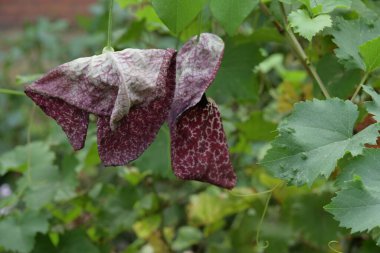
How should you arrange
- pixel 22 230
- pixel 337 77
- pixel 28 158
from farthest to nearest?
pixel 28 158 < pixel 22 230 < pixel 337 77

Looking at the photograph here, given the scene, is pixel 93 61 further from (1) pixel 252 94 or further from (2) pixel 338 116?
(1) pixel 252 94

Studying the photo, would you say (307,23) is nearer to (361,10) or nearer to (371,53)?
(371,53)

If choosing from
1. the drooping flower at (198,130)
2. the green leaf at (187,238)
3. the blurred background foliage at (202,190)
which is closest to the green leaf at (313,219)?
the blurred background foliage at (202,190)

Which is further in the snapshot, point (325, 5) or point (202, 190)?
point (202, 190)

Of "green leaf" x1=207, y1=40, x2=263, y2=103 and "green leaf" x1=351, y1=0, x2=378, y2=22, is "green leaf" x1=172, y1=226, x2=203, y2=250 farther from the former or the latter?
"green leaf" x1=351, y1=0, x2=378, y2=22

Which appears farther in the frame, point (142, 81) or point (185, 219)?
point (185, 219)

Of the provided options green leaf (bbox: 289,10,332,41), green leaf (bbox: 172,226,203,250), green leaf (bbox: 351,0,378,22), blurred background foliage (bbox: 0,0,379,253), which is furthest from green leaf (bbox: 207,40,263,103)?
green leaf (bbox: 172,226,203,250)

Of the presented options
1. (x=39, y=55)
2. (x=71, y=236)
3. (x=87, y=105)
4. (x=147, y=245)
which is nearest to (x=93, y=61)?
(x=87, y=105)

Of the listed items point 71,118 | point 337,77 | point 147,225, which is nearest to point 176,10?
point 71,118
